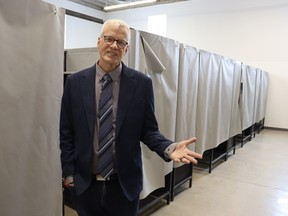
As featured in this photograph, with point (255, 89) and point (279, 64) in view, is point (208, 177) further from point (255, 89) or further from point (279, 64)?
point (279, 64)

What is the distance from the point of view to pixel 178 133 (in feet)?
9.19

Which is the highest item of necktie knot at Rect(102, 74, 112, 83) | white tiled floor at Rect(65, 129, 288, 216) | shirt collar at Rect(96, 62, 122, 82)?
shirt collar at Rect(96, 62, 122, 82)

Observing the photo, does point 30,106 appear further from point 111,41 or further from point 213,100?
point 213,100

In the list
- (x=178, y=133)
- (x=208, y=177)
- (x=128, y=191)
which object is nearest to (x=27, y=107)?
(x=128, y=191)

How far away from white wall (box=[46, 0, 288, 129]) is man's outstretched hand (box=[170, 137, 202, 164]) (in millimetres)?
7531

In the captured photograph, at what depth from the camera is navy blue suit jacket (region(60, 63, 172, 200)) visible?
4.02 ft

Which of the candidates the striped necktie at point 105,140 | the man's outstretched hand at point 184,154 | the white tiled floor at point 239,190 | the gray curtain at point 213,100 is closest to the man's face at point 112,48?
the striped necktie at point 105,140

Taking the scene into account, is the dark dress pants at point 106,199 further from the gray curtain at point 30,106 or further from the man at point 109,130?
the gray curtain at point 30,106

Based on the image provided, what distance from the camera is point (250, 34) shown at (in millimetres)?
7801

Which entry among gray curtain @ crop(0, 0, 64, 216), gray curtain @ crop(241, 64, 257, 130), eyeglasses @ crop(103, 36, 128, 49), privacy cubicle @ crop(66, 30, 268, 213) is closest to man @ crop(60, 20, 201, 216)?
eyeglasses @ crop(103, 36, 128, 49)

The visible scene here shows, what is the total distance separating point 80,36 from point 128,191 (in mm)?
9245

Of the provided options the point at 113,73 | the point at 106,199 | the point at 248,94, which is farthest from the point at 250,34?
the point at 106,199

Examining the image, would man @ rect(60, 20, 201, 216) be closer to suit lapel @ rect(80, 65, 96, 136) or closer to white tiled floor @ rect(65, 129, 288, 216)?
suit lapel @ rect(80, 65, 96, 136)

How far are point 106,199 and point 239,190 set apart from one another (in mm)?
2460
